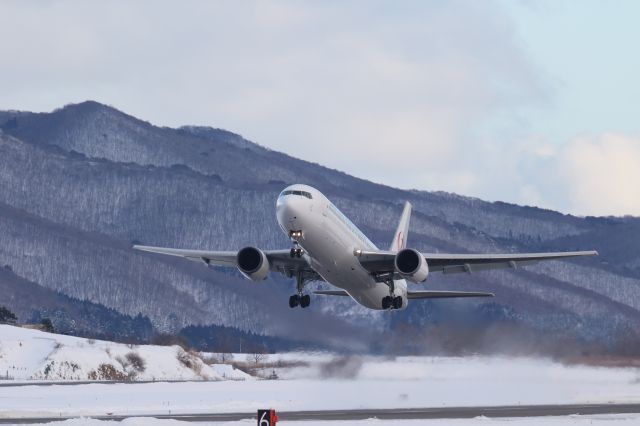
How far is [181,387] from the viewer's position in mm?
89875

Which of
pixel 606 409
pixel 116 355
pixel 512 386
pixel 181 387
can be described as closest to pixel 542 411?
pixel 606 409

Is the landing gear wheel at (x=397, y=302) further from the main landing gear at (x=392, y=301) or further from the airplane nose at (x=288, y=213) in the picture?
the airplane nose at (x=288, y=213)

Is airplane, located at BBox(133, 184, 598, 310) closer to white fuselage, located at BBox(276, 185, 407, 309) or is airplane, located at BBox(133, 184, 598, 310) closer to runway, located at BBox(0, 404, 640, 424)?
white fuselage, located at BBox(276, 185, 407, 309)

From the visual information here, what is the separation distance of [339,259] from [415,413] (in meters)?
8.34

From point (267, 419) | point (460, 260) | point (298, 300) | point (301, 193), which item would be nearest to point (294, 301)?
point (298, 300)

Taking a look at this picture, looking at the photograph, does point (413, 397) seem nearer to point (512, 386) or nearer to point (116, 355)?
point (512, 386)

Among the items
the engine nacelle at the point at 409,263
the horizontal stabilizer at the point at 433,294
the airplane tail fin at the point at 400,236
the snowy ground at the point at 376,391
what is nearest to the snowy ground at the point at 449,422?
the engine nacelle at the point at 409,263

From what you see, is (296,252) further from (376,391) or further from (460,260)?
(376,391)

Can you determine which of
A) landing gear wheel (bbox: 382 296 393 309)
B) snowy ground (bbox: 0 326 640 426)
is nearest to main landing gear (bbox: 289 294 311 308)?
landing gear wheel (bbox: 382 296 393 309)

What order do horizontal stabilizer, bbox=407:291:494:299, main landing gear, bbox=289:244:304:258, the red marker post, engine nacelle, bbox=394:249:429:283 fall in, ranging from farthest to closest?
horizontal stabilizer, bbox=407:291:494:299 → engine nacelle, bbox=394:249:429:283 → main landing gear, bbox=289:244:304:258 → the red marker post

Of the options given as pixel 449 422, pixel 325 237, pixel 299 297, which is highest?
pixel 325 237

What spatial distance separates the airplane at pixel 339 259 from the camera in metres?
59.1

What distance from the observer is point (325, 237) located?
59.9 meters

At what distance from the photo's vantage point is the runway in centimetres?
5796
